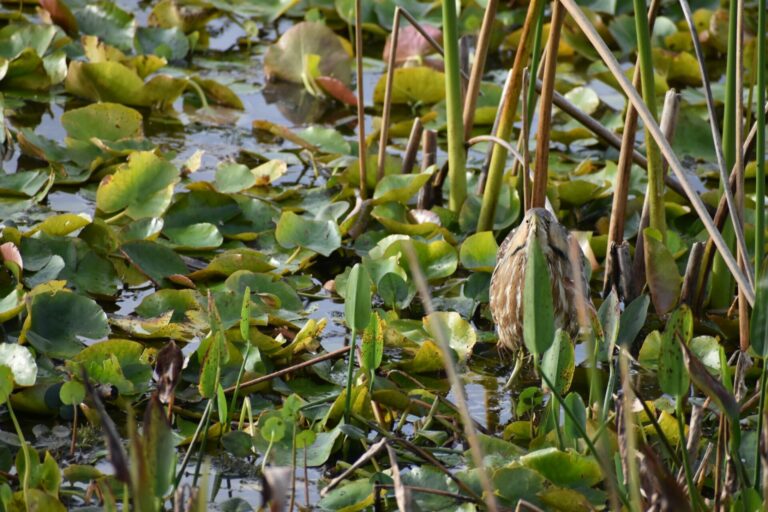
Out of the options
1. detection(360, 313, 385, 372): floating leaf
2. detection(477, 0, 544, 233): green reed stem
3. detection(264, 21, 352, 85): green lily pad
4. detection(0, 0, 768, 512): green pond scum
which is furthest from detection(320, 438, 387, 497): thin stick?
detection(264, 21, 352, 85): green lily pad

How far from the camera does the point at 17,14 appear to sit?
3588 mm

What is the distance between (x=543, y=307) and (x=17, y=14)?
2.68m

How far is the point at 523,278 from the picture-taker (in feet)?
6.82

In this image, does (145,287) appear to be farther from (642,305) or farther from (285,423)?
(642,305)

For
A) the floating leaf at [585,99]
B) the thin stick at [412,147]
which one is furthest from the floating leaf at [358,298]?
the floating leaf at [585,99]

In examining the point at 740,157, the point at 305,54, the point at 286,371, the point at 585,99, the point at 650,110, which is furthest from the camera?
the point at 305,54

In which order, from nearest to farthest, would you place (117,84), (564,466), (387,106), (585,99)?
1. (564,466)
2. (387,106)
3. (117,84)
4. (585,99)

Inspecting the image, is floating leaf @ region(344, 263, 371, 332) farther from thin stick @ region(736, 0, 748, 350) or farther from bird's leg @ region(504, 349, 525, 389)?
thin stick @ region(736, 0, 748, 350)

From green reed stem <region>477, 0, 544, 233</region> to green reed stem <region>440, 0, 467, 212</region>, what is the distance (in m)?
0.07

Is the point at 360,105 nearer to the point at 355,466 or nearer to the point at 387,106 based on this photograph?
the point at 387,106

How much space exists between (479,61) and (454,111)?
124 millimetres

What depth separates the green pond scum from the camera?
61.8 inches

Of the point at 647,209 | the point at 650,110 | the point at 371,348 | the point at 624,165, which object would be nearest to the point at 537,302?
the point at 371,348

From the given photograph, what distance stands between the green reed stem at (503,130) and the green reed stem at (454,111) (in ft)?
0.22
